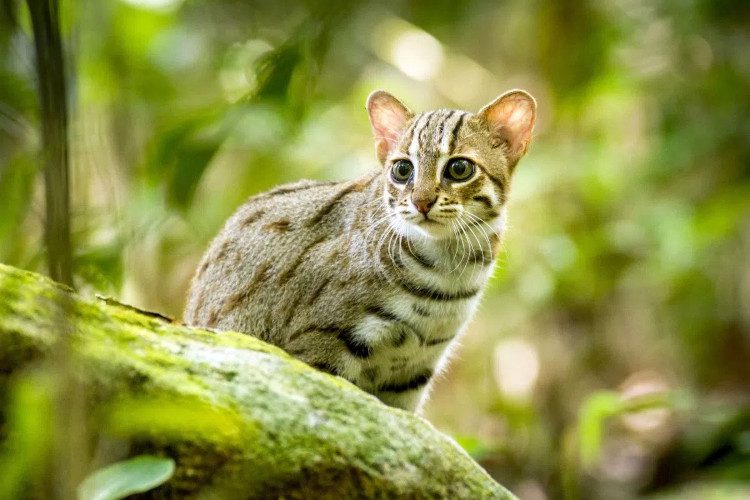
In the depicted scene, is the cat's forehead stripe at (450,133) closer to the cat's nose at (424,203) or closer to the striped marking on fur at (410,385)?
the cat's nose at (424,203)

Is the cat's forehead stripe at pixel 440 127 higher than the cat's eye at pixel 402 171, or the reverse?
the cat's forehead stripe at pixel 440 127

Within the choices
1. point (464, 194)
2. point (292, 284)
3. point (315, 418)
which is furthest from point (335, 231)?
point (315, 418)

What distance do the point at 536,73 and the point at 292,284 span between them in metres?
6.37

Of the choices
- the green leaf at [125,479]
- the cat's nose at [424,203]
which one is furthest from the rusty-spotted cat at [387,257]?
the green leaf at [125,479]

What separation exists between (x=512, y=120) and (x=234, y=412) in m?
2.60

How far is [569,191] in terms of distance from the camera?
9.66 m

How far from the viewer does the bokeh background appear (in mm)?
8391

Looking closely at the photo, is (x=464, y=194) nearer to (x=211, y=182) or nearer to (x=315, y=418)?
(x=315, y=418)

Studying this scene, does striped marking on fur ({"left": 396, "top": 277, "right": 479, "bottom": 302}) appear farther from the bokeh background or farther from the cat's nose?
the bokeh background

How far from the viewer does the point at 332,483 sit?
290 centimetres

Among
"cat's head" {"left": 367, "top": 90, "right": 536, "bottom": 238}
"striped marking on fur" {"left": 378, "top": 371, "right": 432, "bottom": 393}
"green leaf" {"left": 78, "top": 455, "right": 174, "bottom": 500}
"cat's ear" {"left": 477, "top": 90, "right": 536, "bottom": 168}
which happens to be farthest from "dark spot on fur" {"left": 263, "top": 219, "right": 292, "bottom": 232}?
"green leaf" {"left": 78, "top": 455, "right": 174, "bottom": 500}

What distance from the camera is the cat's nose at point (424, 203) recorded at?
425 centimetres

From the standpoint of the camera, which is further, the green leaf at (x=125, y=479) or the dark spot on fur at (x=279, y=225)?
the dark spot on fur at (x=279, y=225)

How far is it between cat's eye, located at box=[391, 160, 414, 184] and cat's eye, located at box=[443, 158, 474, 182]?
178 millimetres
